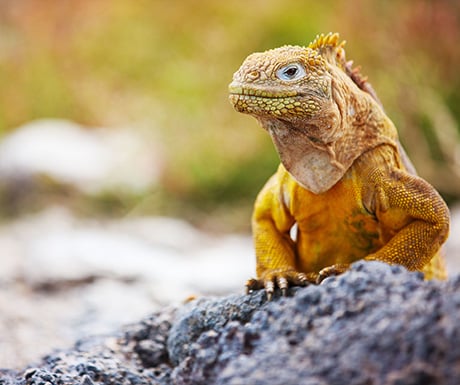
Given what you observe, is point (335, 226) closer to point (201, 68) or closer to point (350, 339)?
point (350, 339)

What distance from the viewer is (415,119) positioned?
37.1 feet

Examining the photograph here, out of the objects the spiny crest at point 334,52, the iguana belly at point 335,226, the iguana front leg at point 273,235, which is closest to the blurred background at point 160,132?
the iguana front leg at point 273,235

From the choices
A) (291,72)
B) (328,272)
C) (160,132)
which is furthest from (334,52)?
(160,132)

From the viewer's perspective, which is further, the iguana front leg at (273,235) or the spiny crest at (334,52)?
the iguana front leg at (273,235)

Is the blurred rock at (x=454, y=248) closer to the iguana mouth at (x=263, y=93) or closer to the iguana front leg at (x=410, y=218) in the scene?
the iguana front leg at (x=410, y=218)

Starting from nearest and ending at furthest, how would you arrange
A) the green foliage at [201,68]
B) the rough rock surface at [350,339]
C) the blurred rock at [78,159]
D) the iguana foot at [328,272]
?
the rough rock surface at [350,339], the iguana foot at [328,272], the green foliage at [201,68], the blurred rock at [78,159]

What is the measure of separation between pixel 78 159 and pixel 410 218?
9.94 m

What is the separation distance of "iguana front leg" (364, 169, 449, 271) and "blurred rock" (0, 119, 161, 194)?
30.1 feet

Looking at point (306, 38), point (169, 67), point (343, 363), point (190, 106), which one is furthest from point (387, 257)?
point (169, 67)

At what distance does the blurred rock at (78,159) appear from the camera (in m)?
12.3

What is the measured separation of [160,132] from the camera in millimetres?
13602

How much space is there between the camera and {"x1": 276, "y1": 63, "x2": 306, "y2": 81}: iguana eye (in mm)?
3287

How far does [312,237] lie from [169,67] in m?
11.6

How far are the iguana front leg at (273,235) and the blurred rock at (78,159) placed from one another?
335 inches
